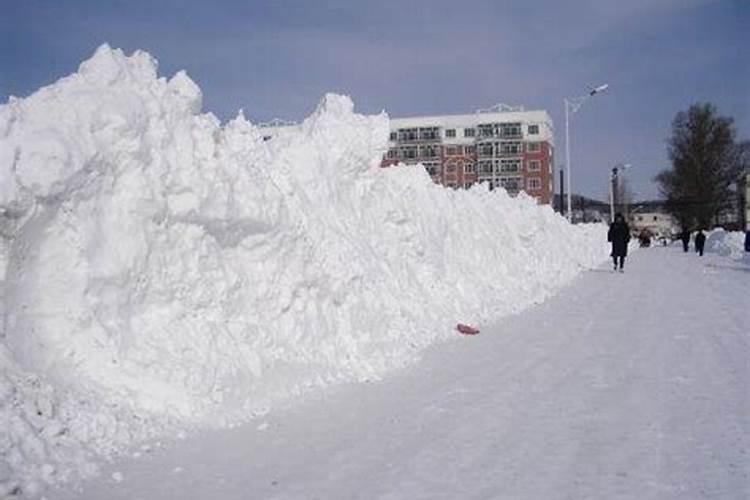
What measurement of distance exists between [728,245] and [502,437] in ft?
140

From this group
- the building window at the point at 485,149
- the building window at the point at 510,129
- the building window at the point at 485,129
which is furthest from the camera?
the building window at the point at 485,129

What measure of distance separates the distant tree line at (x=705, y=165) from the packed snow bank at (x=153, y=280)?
6587 cm

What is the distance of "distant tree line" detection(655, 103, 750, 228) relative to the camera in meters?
72.9

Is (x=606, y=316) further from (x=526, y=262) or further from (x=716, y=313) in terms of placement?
(x=526, y=262)

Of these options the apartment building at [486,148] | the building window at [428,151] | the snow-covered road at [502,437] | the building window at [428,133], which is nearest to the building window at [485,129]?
the apartment building at [486,148]

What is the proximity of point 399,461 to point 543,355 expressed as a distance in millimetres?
5077

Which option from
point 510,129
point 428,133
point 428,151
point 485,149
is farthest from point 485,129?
point 428,151

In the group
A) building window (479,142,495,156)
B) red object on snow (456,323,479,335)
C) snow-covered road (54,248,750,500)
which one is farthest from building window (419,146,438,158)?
snow-covered road (54,248,750,500)

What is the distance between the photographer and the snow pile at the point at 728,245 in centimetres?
4253

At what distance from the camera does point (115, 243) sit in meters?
→ 7.91

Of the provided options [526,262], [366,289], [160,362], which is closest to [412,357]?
[366,289]

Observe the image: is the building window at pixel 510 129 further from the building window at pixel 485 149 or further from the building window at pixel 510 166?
the building window at pixel 510 166

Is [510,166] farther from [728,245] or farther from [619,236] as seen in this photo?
[619,236]

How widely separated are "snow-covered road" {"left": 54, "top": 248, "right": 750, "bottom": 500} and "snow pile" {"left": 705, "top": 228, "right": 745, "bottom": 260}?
32.7 meters
